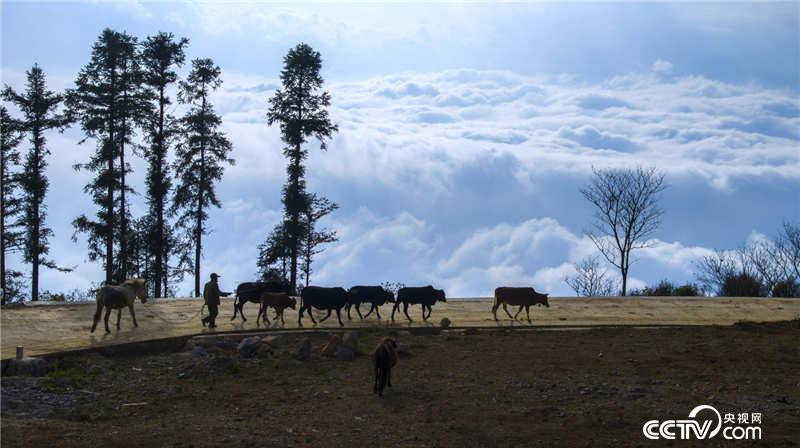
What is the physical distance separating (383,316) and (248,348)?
30.1 ft

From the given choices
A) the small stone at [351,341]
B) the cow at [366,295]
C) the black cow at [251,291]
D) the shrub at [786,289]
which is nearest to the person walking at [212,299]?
the black cow at [251,291]

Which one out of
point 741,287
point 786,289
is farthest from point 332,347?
point 786,289

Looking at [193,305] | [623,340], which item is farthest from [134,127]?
[623,340]

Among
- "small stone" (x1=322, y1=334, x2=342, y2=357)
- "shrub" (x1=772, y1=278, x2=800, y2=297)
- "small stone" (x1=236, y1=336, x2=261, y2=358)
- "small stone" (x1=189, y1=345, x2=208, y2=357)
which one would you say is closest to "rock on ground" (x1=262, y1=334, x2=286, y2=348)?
"small stone" (x1=236, y1=336, x2=261, y2=358)

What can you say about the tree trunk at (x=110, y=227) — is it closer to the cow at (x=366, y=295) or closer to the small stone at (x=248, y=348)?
the cow at (x=366, y=295)

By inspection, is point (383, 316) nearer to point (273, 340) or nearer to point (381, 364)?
point (273, 340)

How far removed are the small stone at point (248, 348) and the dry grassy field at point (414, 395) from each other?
342 mm

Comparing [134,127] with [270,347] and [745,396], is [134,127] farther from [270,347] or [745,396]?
[745,396]

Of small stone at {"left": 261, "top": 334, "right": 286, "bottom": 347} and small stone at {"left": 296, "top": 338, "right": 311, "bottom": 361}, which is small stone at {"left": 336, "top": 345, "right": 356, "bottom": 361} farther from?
small stone at {"left": 261, "top": 334, "right": 286, "bottom": 347}

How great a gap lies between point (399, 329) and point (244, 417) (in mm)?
10419

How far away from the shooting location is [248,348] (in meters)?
21.3

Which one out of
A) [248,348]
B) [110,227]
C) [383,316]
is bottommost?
[248,348]

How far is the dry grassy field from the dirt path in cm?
239

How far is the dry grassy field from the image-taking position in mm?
14812
